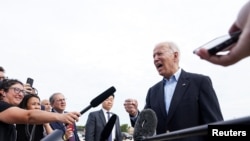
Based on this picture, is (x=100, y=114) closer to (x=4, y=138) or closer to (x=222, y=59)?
(x=4, y=138)

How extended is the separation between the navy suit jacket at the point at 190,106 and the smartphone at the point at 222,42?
2333 millimetres

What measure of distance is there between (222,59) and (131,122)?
499 cm

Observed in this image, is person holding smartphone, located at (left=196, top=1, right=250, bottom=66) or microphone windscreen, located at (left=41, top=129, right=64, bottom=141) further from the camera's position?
microphone windscreen, located at (left=41, top=129, right=64, bottom=141)

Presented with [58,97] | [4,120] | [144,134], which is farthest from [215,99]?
[58,97]

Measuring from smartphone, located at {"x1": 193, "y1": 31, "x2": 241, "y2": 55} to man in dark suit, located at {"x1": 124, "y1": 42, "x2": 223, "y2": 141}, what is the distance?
225 centimetres

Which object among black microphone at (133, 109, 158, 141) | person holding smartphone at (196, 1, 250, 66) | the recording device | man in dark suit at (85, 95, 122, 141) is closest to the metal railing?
black microphone at (133, 109, 158, 141)

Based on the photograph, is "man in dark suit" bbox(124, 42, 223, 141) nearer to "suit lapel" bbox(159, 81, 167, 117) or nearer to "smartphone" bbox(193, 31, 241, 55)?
"suit lapel" bbox(159, 81, 167, 117)

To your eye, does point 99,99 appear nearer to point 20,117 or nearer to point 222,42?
point 20,117

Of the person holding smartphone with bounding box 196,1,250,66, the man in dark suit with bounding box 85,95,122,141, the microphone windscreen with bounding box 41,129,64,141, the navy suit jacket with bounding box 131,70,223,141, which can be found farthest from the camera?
the man in dark suit with bounding box 85,95,122,141

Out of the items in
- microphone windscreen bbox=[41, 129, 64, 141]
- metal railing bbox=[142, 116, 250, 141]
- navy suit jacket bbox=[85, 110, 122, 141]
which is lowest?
metal railing bbox=[142, 116, 250, 141]

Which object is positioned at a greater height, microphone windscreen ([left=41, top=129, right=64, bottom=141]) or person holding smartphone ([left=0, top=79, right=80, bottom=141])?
person holding smartphone ([left=0, top=79, right=80, bottom=141])

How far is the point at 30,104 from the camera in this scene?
15.0ft

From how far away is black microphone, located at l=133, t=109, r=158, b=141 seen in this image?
2326mm

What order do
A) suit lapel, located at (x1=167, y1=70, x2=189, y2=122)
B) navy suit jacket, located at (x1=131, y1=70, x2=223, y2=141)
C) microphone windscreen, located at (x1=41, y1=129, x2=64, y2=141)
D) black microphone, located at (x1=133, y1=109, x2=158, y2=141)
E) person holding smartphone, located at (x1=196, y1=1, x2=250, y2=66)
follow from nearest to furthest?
person holding smartphone, located at (x1=196, y1=1, x2=250, y2=66) < microphone windscreen, located at (x1=41, y1=129, x2=64, y2=141) < black microphone, located at (x1=133, y1=109, x2=158, y2=141) < navy suit jacket, located at (x1=131, y1=70, x2=223, y2=141) < suit lapel, located at (x1=167, y1=70, x2=189, y2=122)
